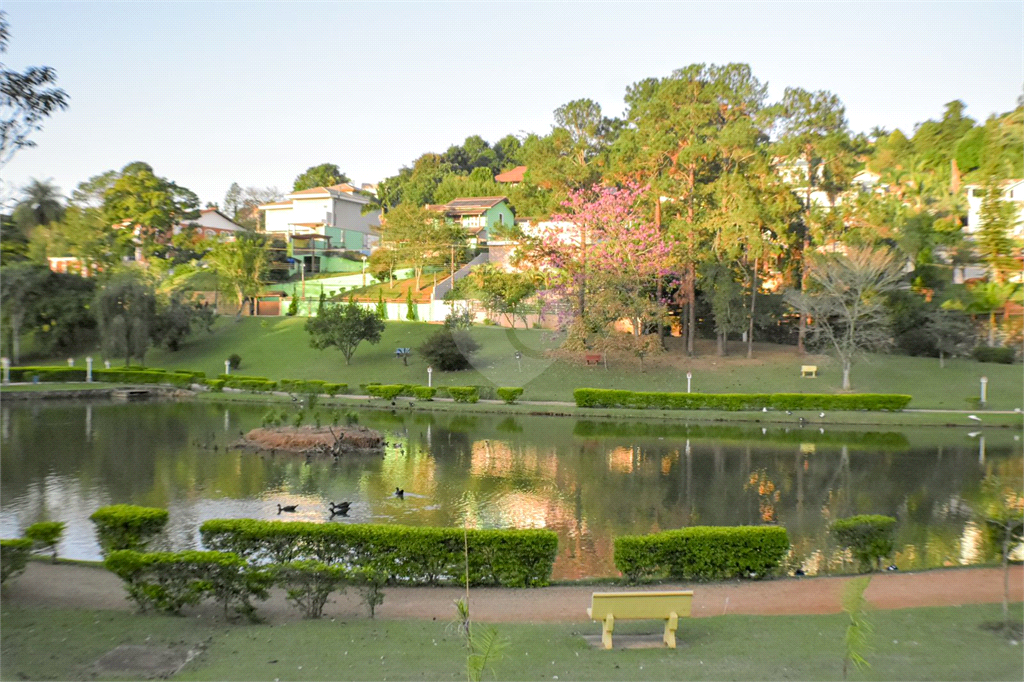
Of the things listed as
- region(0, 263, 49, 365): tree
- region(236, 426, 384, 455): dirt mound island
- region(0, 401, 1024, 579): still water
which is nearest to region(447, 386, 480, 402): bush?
region(0, 401, 1024, 579): still water

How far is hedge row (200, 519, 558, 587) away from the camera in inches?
461

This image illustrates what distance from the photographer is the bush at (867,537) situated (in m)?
13.0

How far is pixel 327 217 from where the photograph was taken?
89500mm

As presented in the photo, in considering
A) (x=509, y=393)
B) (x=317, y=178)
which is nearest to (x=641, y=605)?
(x=509, y=393)

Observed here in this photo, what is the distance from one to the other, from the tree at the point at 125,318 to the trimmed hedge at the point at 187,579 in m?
39.1

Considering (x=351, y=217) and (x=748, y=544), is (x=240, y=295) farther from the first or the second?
(x=748, y=544)

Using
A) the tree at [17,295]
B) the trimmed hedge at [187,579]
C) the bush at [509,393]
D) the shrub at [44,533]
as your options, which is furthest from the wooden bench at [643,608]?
the tree at [17,295]

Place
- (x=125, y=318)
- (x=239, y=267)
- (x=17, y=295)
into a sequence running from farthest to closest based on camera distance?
(x=239, y=267), (x=17, y=295), (x=125, y=318)

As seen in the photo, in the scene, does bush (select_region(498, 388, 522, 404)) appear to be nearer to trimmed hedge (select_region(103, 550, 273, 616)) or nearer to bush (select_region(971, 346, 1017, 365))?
bush (select_region(971, 346, 1017, 365))

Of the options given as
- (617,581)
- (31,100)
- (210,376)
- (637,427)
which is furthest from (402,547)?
(210,376)

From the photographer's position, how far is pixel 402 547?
38.5ft

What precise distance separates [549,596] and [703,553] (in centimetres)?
250

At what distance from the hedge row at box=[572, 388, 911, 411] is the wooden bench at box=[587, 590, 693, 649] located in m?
26.4

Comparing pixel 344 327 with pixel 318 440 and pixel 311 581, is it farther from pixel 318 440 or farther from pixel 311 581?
pixel 311 581
